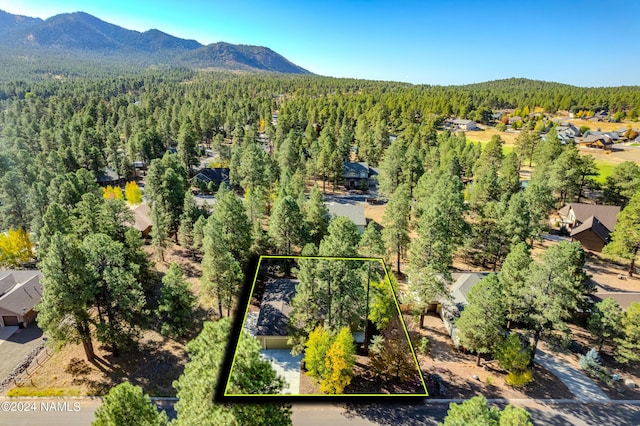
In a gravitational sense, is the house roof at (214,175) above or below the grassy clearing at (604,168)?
below

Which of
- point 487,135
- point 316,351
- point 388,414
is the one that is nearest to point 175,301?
point 316,351

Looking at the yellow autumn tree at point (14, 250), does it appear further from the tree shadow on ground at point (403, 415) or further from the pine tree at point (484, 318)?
the pine tree at point (484, 318)

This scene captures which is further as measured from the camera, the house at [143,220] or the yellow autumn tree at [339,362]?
the house at [143,220]

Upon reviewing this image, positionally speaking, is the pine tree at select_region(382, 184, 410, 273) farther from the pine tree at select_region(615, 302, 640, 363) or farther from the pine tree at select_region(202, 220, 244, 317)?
the pine tree at select_region(615, 302, 640, 363)

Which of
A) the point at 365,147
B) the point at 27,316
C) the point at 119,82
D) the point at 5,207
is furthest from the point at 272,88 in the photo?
the point at 27,316

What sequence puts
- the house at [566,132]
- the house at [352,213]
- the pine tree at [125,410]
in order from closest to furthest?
1. the pine tree at [125,410]
2. the house at [352,213]
3. the house at [566,132]

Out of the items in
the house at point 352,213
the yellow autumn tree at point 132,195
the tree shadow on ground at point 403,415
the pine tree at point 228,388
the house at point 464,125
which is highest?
the house at point 464,125

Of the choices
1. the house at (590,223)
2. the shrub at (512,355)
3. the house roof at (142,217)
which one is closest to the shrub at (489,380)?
the shrub at (512,355)

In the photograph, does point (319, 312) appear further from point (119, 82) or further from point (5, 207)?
point (119, 82)
